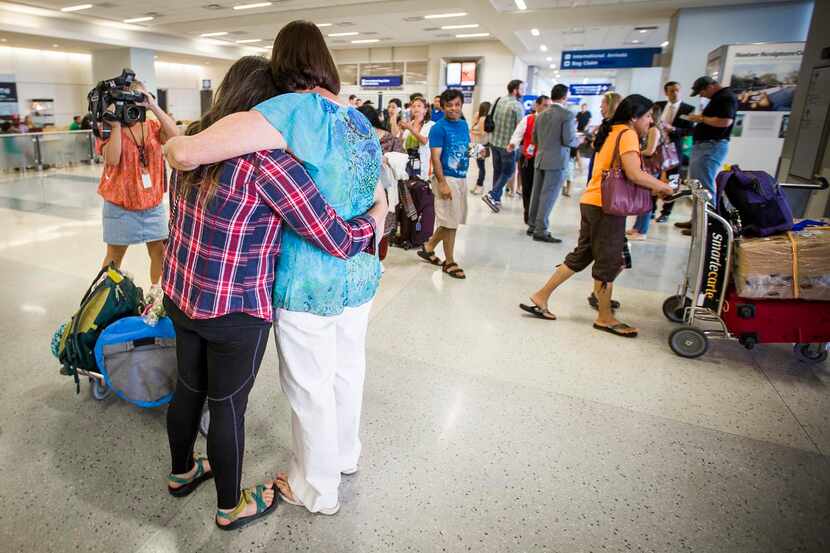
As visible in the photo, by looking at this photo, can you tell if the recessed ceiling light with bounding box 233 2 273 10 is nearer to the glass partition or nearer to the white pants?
the glass partition

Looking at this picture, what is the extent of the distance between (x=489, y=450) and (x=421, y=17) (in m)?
14.5

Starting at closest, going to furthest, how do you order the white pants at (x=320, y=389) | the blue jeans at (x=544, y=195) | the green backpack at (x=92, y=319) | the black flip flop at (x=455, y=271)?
1. the white pants at (x=320, y=389)
2. the green backpack at (x=92, y=319)
3. the black flip flop at (x=455, y=271)
4. the blue jeans at (x=544, y=195)

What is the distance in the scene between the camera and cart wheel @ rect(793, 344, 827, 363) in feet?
10.2

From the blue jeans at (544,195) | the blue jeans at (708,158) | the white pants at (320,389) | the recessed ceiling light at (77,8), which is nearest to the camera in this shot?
the white pants at (320,389)

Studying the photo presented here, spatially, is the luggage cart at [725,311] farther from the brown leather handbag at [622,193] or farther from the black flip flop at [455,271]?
the black flip flop at [455,271]

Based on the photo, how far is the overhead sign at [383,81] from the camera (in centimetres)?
2133

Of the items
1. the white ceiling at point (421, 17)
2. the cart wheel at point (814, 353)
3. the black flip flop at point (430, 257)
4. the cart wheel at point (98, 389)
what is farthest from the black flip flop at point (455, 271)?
the white ceiling at point (421, 17)

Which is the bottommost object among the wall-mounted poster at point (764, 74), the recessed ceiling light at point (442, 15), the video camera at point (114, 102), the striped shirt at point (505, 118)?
the video camera at point (114, 102)

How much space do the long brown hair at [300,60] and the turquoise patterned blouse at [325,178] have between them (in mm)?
74

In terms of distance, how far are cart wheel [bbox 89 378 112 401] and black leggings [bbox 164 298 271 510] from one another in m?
0.99

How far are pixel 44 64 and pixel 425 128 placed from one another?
19559mm

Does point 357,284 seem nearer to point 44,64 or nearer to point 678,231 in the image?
point 678,231

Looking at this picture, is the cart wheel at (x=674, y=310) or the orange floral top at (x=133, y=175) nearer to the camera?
the orange floral top at (x=133, y=175)

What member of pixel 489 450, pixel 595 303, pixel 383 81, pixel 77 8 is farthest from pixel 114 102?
pixel 383 81
